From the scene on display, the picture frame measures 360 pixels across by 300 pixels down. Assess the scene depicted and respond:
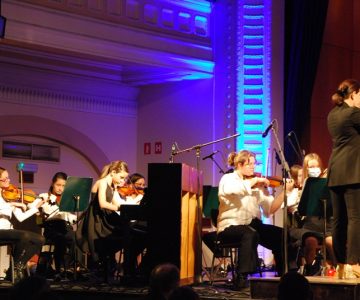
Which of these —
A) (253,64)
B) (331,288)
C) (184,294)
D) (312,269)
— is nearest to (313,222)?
(312,269)

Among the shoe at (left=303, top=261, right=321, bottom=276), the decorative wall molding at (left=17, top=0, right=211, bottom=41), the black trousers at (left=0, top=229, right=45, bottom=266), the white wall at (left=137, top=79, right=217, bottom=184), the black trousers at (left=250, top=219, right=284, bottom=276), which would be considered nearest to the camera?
the black trousers at (left=0, top=229, right=45, bottom=266)

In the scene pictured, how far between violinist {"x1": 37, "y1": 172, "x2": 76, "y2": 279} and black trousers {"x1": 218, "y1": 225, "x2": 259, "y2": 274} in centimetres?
211

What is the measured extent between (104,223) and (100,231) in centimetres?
9

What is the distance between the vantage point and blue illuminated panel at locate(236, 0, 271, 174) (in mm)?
10266

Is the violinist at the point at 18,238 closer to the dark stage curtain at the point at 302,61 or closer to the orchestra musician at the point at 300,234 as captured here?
the orchestra musician at the point at 300,234

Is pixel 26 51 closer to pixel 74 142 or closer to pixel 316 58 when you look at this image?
Answer: pixel 74 142

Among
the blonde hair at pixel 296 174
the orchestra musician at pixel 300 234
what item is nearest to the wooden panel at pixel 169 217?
Result: the orchestra musician at pixel 300 234

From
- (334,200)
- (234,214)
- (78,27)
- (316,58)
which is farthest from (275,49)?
(334,200)

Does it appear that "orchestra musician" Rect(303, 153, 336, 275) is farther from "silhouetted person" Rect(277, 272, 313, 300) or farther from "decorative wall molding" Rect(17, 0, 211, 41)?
"silhouetted person" Rect(277, 272, 313, 300)

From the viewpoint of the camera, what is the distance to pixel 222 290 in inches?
264

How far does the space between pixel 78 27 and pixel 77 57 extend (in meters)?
0.96

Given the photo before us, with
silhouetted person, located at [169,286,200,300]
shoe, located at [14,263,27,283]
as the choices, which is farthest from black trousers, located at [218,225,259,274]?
silhouetted person, located at [169,286,200,300]

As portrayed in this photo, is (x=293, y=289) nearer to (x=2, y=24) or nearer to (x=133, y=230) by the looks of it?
(x=133, y=230)

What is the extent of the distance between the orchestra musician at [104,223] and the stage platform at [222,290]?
14.2 inches
